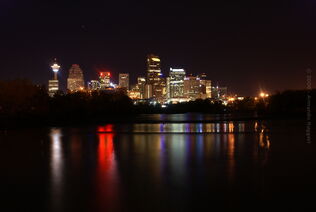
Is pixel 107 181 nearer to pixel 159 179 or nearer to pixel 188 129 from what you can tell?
pixel 159 179

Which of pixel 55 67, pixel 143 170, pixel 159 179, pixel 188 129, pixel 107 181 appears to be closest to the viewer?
pixel 107 181

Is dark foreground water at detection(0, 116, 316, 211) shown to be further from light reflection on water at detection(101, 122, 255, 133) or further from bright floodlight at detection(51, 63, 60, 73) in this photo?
bright floodlight at detection(51, 63, 60, 73)

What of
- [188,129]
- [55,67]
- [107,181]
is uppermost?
[55,67]

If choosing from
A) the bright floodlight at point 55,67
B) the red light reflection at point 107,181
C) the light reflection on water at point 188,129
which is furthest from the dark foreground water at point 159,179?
the bright floodlight at point 55,67

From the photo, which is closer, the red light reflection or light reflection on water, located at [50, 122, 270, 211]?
the red light reflection

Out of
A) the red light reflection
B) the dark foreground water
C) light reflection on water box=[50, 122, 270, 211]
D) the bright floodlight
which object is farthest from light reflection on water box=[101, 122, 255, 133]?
the bright floodlight

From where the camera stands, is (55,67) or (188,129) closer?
(188,129)

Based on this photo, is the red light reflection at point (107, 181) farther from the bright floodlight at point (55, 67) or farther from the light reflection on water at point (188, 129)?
the bright floodlight at point (55, 67)

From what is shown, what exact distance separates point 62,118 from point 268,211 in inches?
1737

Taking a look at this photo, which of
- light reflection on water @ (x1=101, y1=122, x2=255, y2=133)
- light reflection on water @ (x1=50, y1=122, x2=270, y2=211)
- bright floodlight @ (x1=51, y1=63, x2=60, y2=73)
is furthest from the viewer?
bright floodlight @ (x1=51, y1=63, x2=60, y2=73)

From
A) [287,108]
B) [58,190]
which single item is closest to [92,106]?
[287,108]

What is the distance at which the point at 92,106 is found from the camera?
239 ft

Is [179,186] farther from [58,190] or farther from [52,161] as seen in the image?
[52,161]

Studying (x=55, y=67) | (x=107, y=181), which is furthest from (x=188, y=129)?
(x=55, y=67)
